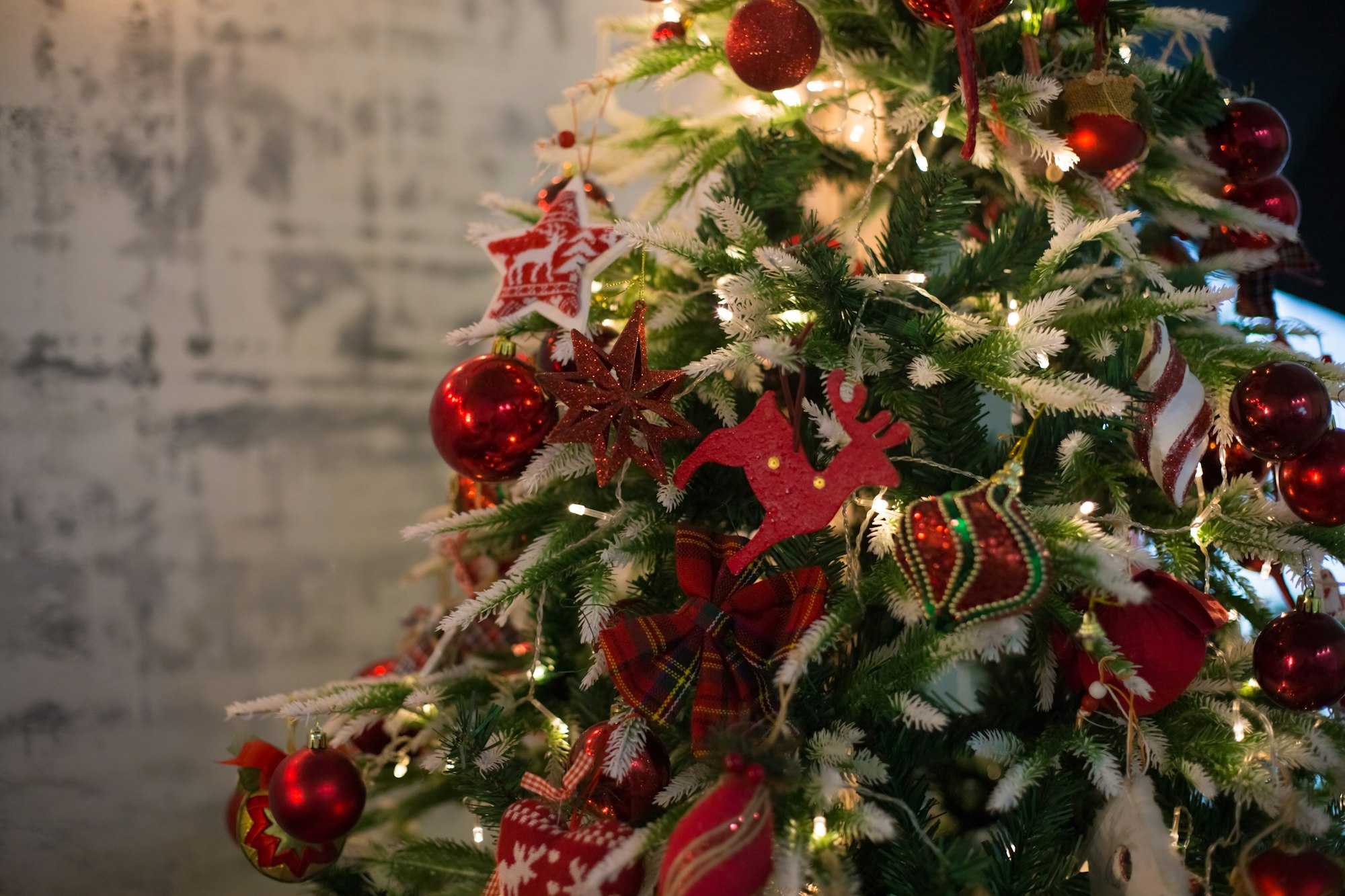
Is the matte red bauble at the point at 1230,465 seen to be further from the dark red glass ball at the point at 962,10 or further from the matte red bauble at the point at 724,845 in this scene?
the matte red bauble at the point at 724,845

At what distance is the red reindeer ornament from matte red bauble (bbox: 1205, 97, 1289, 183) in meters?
0.50

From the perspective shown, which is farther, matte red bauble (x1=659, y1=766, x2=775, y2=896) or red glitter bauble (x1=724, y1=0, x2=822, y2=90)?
red glitter bauble (x1=724, y1=0, x2=822, y2=90)

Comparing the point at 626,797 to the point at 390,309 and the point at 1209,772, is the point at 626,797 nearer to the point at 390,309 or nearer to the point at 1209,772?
the point at 1209,772

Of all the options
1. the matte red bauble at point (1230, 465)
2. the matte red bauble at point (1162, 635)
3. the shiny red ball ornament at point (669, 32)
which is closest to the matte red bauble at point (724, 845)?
the matte red bauble at point (1162, 635)

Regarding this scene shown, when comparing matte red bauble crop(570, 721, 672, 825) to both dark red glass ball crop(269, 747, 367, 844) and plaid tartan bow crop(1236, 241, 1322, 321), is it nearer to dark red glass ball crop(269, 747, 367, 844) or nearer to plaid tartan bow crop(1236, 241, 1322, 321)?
dark red glass ball crop(269, 747, 367, 844)

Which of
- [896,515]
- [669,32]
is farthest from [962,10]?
[896,515]

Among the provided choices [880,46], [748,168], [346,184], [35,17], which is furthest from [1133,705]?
[35,17]

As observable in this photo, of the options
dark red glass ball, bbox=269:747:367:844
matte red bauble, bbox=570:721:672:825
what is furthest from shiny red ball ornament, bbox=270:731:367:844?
matte red bauble, bbox=570:721:672:825

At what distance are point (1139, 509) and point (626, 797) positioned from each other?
0.52 metres

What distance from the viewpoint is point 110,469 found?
1.08 m

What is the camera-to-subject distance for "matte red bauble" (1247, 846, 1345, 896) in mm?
543

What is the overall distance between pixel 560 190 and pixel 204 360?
0.59 meters

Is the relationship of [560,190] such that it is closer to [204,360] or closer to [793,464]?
[793,464]

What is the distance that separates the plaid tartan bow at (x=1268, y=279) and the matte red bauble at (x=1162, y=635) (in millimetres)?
423
